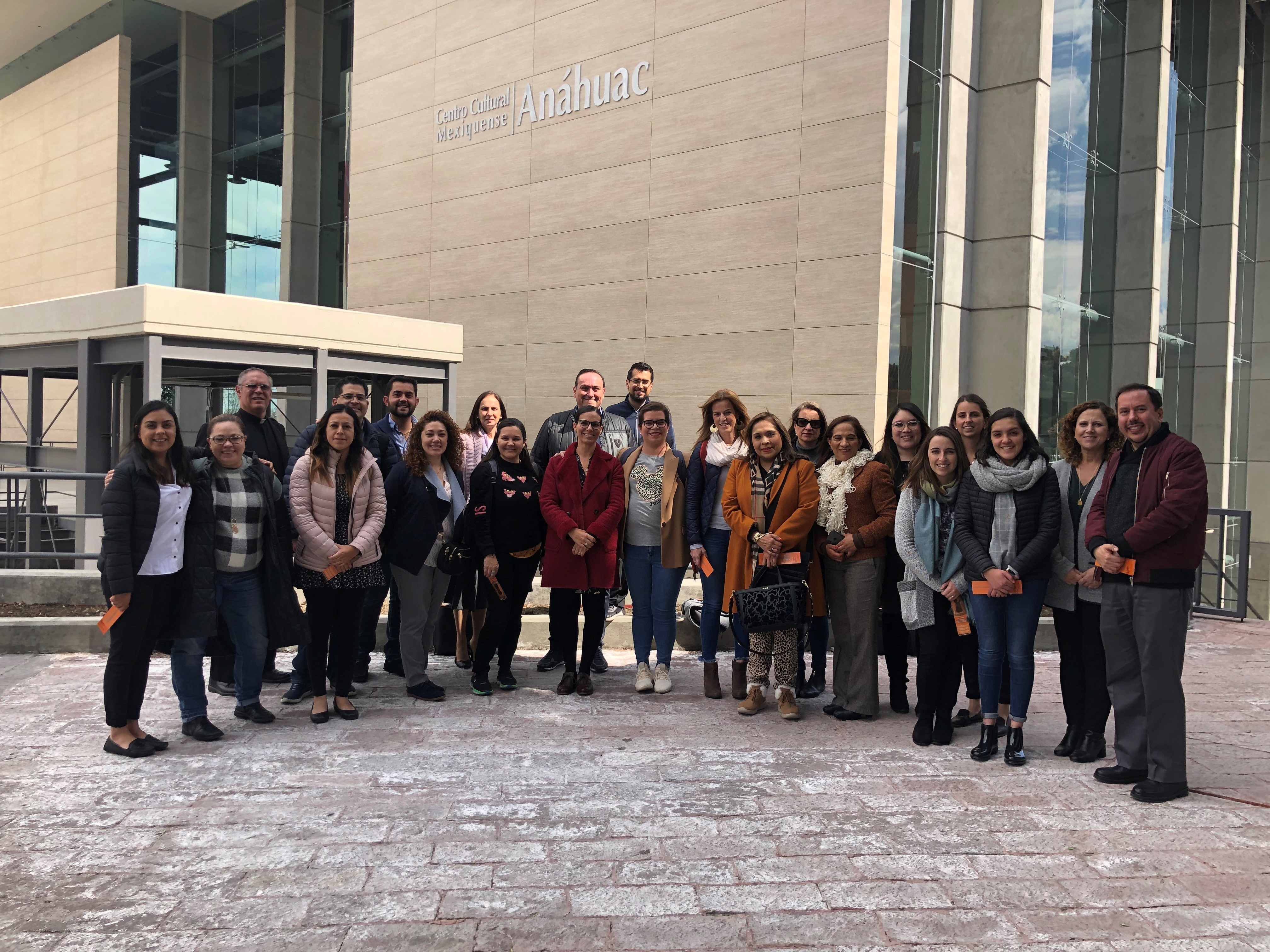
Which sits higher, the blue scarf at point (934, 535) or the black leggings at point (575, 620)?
the blue scarf at point (934, 535)

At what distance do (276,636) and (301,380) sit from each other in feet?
40.0

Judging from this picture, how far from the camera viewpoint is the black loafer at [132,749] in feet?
17.6

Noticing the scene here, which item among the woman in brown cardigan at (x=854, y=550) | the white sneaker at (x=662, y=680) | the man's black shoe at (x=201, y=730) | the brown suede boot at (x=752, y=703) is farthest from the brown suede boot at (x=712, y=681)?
the man's black shoe at (x=201, y=730)

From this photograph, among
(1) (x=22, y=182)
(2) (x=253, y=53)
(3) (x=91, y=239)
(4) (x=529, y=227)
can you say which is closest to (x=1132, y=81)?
(4) (x=529, y=227)

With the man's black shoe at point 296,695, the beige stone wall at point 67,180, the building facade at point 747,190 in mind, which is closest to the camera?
the man's black shoe at point 296,695

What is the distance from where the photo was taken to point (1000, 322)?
1450 cm

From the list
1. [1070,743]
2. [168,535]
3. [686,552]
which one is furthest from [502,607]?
[1070,743]

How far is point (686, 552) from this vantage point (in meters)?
6.90

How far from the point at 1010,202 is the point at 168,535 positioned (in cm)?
1268

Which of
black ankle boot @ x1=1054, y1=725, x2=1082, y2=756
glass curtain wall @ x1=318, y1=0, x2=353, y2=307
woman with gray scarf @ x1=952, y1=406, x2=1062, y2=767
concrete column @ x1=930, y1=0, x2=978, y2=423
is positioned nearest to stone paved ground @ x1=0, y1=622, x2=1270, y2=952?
black ankle boot @ x1=1054, y1=725, x2=1082, y2=756

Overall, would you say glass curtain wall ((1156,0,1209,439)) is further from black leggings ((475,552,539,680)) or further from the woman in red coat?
black leggings ((475,552,539,680))

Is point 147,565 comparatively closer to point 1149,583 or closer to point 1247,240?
point 1149,583

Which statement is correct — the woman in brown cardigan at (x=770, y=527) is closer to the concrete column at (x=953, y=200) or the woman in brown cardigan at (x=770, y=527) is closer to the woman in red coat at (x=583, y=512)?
the woman in red coat at (x=583, y=512)

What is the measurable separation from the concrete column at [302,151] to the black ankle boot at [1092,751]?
21.2 meters
